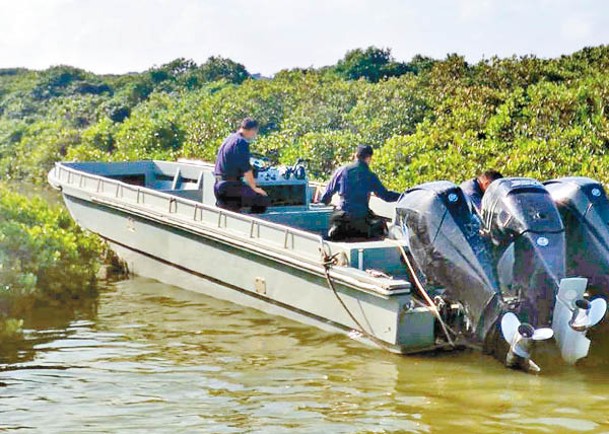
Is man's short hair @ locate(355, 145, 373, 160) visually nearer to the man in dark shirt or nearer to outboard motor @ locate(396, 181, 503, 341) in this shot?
outboard motor @ locate(396, 181, 503, 341)

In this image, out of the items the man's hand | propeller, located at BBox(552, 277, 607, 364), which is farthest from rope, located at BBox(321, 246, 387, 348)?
the man's hand

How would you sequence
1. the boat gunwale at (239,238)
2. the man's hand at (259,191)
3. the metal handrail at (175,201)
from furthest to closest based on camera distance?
1. the man's hand at (259,191)
2. the metal handrail at (175,201)
3. the boat gunwale at (239,238)

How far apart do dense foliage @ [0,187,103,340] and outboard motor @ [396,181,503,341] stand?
4.01 meters

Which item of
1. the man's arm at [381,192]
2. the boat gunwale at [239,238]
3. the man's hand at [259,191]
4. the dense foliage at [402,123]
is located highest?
the dense foliage at [402,123]

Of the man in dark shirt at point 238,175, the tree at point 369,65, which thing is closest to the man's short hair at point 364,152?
the man in dark shirt at point 238,175

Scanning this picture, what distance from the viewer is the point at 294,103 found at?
93.0 feet

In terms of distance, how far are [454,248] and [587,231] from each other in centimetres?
138

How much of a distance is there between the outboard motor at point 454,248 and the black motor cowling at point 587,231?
38.0 inches

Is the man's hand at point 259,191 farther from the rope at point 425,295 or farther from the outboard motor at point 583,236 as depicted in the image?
the outboard motor at point 583,236

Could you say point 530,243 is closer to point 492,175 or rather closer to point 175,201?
point 492,175

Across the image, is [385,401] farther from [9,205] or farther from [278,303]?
[9,205]

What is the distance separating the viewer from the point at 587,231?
9.25 meters

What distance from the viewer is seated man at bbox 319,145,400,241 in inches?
407

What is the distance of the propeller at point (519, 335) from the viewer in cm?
815
